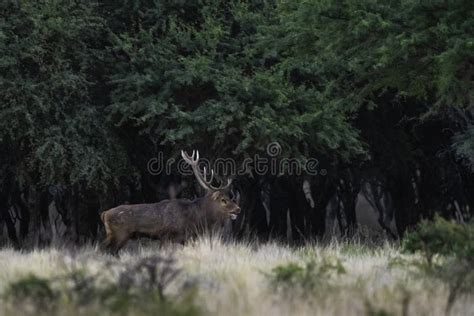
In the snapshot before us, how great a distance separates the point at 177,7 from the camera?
24484 mm

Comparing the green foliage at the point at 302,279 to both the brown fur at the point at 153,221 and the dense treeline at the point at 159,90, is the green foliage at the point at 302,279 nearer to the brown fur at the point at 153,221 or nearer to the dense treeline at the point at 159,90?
the brown fur at the point at 153,221

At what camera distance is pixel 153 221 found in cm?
1875

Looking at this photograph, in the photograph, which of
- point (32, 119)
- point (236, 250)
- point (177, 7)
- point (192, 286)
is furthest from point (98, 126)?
point (192, 286)

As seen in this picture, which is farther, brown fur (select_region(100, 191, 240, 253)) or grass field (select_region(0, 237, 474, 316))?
brown fur (select_region(100, 191, 240, 253))

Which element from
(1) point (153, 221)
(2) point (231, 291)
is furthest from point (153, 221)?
(2) point (231, 291)

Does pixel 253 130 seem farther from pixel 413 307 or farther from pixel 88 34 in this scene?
pixel 413 307

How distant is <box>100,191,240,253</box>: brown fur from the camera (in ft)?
61.4

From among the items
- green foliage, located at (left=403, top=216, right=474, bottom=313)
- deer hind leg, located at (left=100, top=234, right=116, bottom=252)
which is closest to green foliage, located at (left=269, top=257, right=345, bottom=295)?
green foliage, located at (left=403, top=216, right=474, bottom=313)

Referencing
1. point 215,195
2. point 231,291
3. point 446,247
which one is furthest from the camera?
point 215,195

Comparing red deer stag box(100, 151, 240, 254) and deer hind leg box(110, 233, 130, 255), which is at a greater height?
red deer stag box(100, 151, 240, 254)

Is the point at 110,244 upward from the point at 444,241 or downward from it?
downward

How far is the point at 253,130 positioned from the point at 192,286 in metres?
13.3

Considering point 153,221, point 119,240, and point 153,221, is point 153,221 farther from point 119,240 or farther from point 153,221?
point 119,240

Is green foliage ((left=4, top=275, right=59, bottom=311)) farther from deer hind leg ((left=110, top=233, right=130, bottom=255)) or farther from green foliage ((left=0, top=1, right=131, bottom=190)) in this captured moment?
green foliage ((left=0, top=1, right=131, bottom=190))
